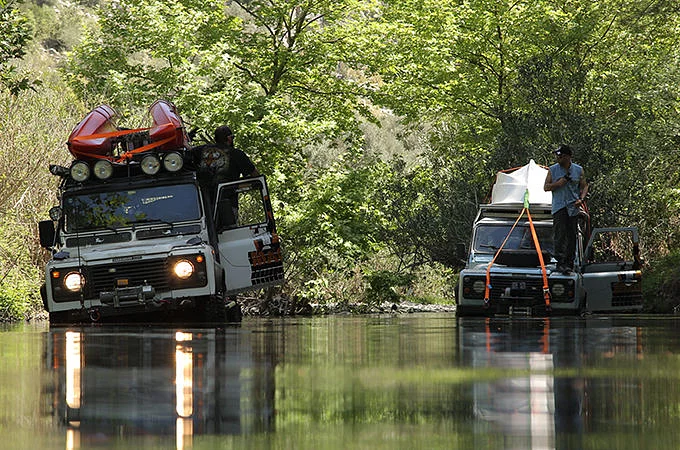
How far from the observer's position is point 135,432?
4957 millimetres

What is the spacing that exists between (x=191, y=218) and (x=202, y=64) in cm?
1466

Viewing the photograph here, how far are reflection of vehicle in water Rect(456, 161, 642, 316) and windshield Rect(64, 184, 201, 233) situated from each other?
4.60 meters

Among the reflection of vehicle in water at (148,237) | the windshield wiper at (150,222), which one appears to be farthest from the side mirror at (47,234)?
the windshield wiper at (150,222)

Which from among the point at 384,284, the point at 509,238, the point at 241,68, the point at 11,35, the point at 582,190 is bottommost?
the point at 384,284

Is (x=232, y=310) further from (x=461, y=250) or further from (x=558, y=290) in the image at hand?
(x=558, y=290)

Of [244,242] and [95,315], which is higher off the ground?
[244,242]

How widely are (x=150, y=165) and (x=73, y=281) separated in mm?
2042

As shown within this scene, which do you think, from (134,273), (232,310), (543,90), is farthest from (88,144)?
(543,90)

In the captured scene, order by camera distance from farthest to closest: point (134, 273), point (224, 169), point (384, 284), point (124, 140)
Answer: point (384, 284)
point (124, 140)
point (224, 169)
point (134, 273)

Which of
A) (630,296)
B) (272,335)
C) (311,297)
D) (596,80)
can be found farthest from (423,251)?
(272,335)

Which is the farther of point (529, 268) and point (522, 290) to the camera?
point (529, 268)

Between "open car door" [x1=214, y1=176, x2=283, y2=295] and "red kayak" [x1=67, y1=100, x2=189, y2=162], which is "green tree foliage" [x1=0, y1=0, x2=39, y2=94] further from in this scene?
"open car door" [x1=214, y1=176, x2=283, y2=295]

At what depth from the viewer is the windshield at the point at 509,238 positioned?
19891 millimetres

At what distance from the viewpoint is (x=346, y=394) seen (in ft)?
21.2
